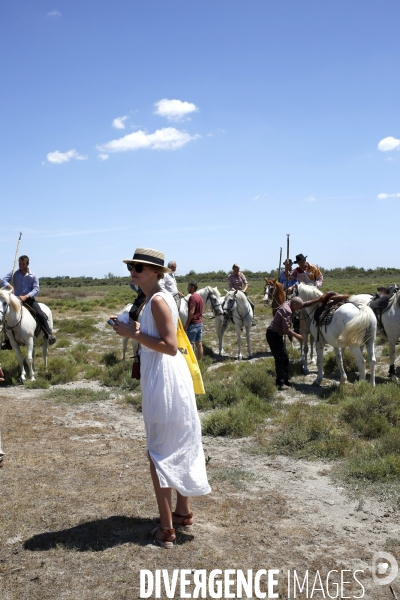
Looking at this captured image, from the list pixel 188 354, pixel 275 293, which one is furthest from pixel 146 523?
pixel 275 293

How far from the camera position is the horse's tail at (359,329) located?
9133mm

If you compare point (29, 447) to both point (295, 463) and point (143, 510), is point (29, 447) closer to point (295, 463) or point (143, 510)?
point (143, 510)

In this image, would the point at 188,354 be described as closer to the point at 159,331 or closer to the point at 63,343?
the point at 159,331

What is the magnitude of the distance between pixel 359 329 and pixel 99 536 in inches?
246

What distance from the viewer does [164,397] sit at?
388cm

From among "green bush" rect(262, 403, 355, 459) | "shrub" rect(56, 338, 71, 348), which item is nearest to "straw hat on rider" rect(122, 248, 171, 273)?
"green bush" rect(262, 403, 355, 459)

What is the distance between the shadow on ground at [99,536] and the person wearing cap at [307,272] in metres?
9.15

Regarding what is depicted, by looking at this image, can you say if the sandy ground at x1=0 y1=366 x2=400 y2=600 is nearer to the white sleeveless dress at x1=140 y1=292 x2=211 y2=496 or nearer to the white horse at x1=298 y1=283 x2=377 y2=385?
the white sleeveless dress at x1=140 y1=292 x2=211 y2=496

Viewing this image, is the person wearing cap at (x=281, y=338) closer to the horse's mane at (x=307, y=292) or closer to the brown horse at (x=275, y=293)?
the horse's mane at (x=307, y=292)

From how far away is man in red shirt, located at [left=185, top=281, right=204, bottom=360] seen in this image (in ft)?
39.3

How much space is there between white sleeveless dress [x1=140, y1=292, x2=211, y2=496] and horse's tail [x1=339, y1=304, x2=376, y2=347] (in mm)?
5851

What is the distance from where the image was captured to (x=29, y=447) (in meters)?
6.95

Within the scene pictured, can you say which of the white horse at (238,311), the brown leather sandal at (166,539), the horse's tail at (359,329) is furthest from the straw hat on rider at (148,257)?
the white horse at (238,311)

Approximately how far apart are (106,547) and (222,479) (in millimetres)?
1921
